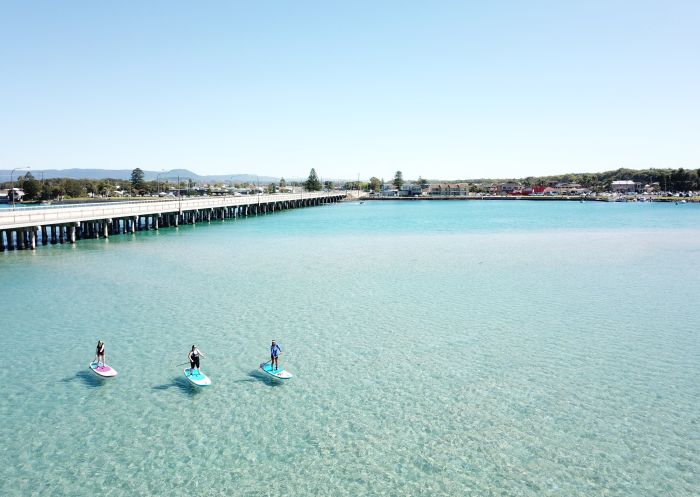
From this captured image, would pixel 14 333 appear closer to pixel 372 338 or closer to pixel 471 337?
pixel 372 338

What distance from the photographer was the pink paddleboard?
19.9m

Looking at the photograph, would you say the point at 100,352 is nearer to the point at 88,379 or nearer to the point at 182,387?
the point at 88,379

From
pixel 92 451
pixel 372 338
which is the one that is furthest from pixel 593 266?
pixel 92 451

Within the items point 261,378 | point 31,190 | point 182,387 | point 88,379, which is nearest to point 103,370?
point 88,379

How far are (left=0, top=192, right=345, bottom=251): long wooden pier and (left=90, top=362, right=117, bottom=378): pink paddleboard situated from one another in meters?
36.4

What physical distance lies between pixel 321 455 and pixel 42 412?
9688 mm

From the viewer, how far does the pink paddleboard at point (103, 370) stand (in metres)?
19.9

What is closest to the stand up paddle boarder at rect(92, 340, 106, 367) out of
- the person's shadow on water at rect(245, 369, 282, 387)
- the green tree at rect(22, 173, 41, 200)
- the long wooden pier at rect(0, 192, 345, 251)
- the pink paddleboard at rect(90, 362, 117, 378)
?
the pink paddleboard at rect(90, 362, 117, 378)

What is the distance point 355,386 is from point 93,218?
53.5 m

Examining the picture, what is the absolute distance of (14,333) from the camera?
84.6 ft

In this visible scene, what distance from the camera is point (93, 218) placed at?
2457 inches

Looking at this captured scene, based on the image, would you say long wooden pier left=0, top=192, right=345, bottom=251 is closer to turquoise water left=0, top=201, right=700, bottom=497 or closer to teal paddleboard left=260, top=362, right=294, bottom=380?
turquoise water left=0, top=201, right=700, bottom=497

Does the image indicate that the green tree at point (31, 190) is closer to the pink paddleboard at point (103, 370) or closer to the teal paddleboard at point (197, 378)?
the pink paddleboard at point (103, 370)

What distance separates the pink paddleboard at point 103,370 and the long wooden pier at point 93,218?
120 ft
